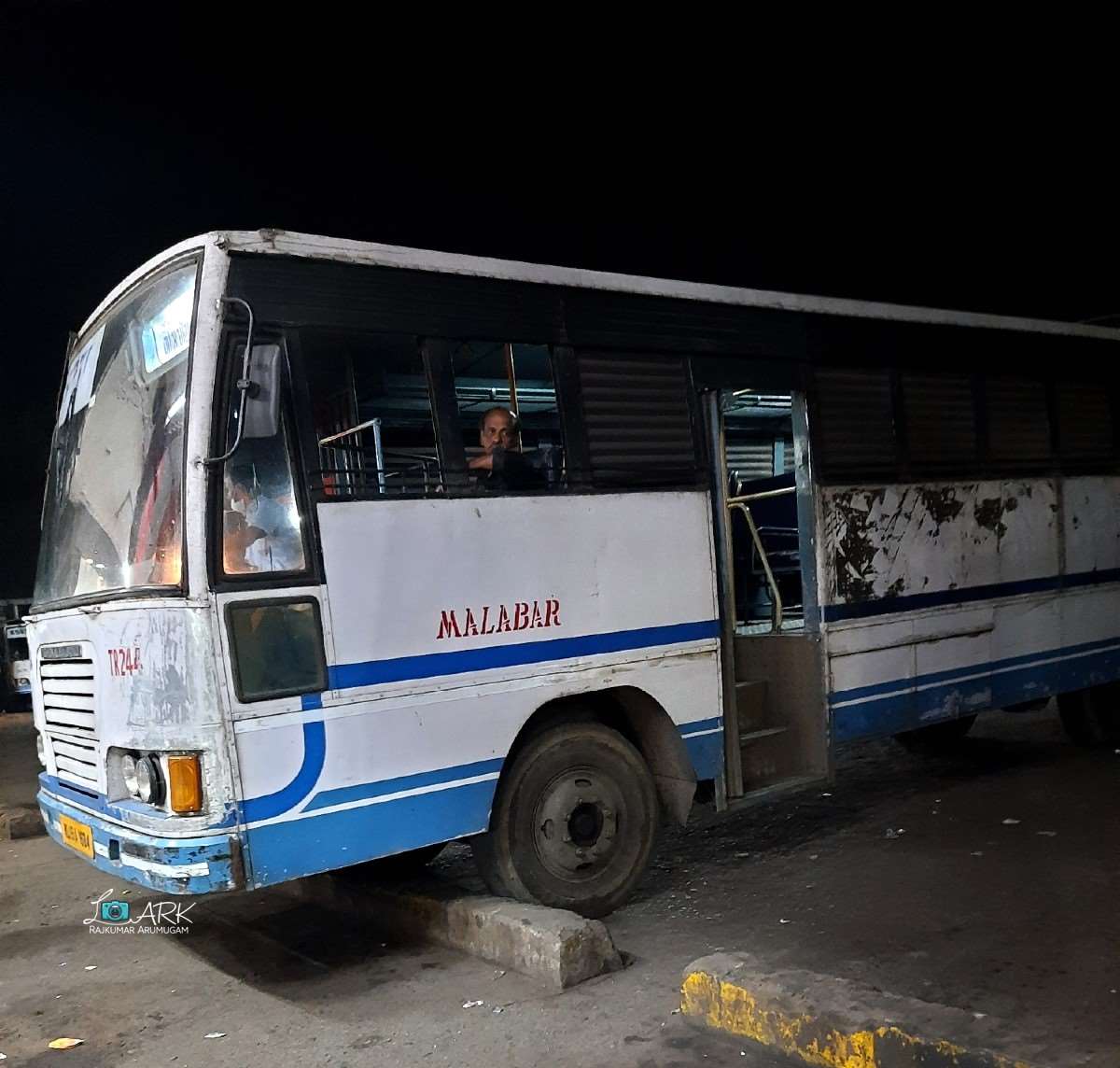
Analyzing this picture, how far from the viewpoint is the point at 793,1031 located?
3459 millimetres

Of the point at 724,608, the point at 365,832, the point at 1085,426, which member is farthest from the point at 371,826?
the point at 1085,426

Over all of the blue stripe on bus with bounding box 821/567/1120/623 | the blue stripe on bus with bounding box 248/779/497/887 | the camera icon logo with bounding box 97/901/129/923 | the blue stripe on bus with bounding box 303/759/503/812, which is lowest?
the camera icon logo with bounding box 97/901/129/923

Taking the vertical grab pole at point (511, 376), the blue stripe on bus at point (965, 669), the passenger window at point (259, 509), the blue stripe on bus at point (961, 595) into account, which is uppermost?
the vertical grab pole at point (511, 376)

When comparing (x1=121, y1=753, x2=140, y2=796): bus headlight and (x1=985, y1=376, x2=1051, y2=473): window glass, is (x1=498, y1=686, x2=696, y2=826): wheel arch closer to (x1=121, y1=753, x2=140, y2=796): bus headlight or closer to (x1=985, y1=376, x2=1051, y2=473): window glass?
(x1=121, y1=753, x2=140, y2=796): bus headlight

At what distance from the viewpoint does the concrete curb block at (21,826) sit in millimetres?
7949

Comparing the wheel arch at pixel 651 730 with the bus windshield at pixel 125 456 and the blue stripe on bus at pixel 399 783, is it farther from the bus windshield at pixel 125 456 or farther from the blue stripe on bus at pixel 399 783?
the bus windshield at pixel 125 456

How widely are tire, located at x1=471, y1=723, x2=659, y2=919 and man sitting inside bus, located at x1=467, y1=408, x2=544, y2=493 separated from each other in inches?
47.0

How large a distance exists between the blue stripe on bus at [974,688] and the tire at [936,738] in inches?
46.9

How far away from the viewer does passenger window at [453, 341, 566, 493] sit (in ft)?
15.9

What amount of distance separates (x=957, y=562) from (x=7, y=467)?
87.8ft

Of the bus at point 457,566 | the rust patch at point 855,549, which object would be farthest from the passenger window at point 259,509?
the rust patch at point 855,549

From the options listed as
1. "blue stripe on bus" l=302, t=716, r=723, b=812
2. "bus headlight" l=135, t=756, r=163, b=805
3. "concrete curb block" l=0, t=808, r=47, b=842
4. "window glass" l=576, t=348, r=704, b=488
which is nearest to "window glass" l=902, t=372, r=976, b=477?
"window glass" l=576, t=348, r=704, b=488

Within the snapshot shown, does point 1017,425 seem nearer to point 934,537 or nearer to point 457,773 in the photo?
point 934,537

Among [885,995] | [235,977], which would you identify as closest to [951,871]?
[885,995]
